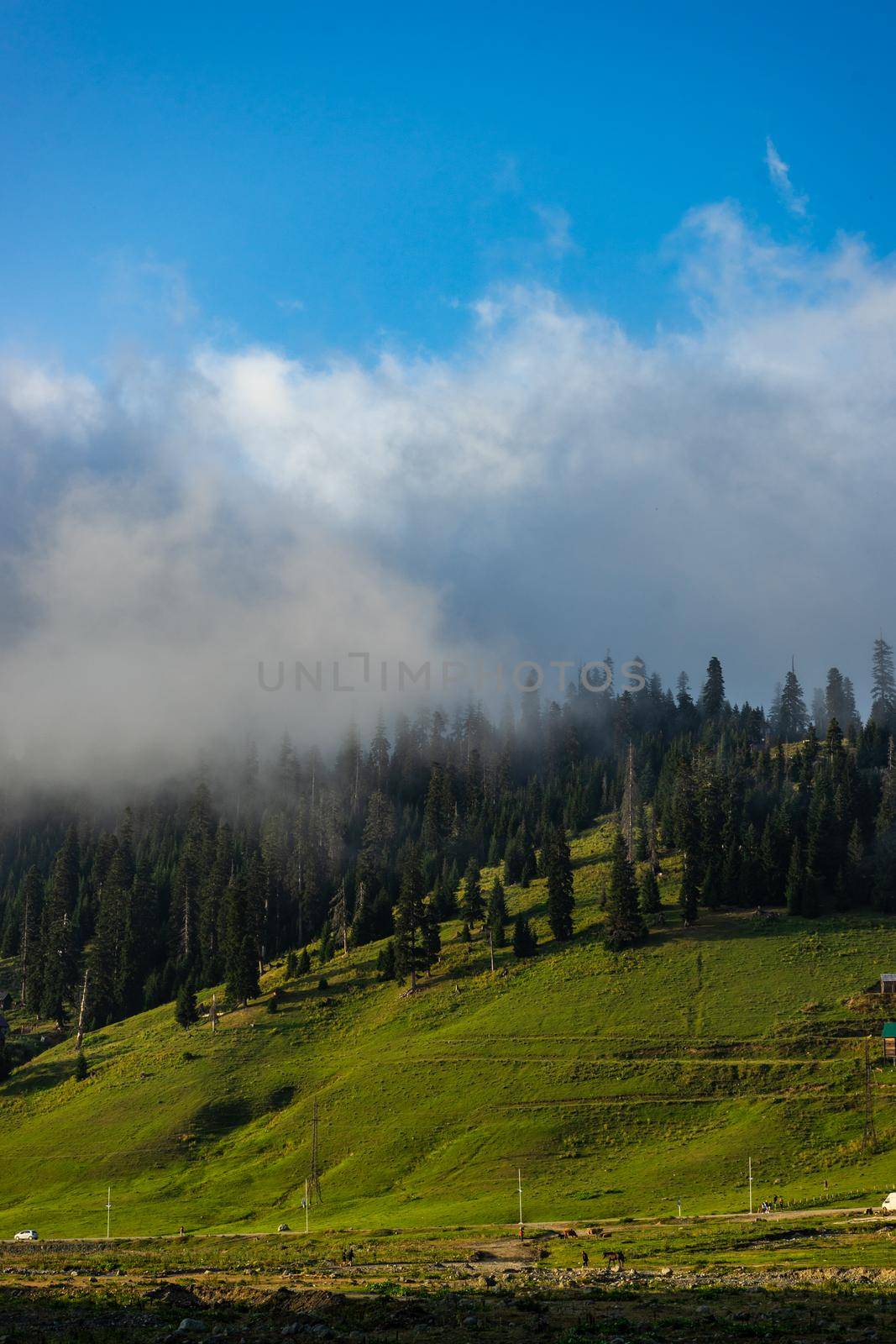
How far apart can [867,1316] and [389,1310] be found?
16190 mm

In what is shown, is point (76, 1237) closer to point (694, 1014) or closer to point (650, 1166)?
point (650, 1166)

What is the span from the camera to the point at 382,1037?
403 ft

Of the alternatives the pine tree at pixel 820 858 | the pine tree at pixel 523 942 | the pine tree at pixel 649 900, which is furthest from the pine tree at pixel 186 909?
the pine tree at pixel 820 858

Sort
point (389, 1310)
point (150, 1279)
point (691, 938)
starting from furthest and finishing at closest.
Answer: point (691, 938) < point (150, 1279) < point (389, 1310)

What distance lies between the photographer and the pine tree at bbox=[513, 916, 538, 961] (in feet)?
447

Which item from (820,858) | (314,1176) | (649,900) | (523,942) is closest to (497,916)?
(523,942)

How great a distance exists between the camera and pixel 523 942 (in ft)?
447

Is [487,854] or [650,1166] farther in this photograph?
[487,854]

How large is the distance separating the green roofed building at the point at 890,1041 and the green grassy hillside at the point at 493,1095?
2.81 m

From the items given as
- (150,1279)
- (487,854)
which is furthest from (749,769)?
(150,1279)

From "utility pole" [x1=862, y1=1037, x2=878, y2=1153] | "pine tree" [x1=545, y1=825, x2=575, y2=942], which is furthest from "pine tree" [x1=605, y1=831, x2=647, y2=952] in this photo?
"utility pole" [x1=862, y1=1037, x2=878, y2=1153]

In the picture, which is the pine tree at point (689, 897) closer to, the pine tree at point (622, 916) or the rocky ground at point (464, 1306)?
the pine tree at point (622, 916)

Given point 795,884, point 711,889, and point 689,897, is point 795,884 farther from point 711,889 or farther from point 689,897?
point 689,897

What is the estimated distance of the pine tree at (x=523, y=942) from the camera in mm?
136375
